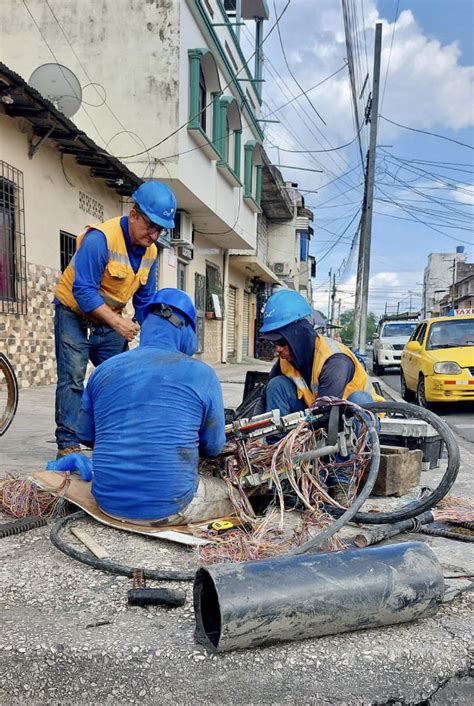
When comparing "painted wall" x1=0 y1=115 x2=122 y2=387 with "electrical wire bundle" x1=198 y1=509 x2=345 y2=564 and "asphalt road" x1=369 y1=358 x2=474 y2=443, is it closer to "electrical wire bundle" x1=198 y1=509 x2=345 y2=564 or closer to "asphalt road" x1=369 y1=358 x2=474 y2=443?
"electrical wire bundle" x1=198 y1=509 x2=345 y2=564

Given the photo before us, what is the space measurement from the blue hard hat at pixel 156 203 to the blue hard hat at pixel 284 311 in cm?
85

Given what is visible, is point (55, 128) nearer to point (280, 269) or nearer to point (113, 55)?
point (113, 55)

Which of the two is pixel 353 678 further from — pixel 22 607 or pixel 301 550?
pixel 22 607

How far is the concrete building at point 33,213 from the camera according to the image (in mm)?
7188

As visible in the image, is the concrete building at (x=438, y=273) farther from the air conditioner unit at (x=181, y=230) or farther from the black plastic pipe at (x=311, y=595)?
the black plastic pipe at (x=311, y=595)

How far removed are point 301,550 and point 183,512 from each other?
649 mm

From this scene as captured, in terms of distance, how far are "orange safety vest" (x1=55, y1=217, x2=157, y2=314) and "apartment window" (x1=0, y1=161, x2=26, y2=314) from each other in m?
3.83

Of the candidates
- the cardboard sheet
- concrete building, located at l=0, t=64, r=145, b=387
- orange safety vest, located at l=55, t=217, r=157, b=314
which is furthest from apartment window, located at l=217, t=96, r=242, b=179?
the cardboard sheet

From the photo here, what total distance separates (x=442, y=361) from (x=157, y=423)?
6819mm

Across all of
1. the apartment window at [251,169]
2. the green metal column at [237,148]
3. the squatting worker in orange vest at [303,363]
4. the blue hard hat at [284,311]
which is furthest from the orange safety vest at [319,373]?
the apartment window at [251,169]

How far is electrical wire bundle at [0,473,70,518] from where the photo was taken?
2.95 metres

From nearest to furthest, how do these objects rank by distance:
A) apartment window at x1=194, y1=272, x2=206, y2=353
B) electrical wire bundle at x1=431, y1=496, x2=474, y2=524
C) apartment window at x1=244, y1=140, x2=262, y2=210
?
1. electrical wire bundle at x1=431, y1=496, x2=474, y2=524
2. apartment window at x1=194, y1=272, x2=206, y2=353
3. apartment window at x1=244, y1=140, x2=262, y2=210

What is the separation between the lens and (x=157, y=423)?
8.23 ft

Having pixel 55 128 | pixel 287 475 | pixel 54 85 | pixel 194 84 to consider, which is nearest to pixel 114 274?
pixel 287 475
